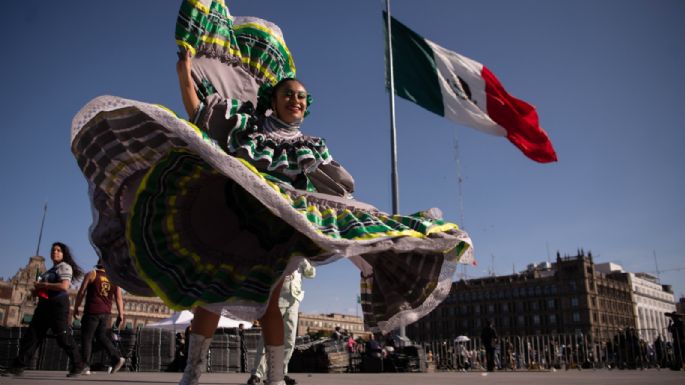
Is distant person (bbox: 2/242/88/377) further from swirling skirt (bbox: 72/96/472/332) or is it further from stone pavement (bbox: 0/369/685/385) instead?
swirling skirt (bbox: 72/96/472/332)

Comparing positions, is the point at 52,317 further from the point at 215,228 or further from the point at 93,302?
the point at 215,228

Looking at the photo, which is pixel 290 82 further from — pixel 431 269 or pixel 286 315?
pixel 286 315

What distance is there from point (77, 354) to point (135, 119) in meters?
4.52

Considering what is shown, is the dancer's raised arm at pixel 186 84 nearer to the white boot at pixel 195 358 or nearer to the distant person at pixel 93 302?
the white boot at pixel 195 358

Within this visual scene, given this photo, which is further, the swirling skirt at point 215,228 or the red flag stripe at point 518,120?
the red flag stripe at point 518,120

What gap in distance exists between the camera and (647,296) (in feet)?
372

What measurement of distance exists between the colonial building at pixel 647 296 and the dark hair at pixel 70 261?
115m

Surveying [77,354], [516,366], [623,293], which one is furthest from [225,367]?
[623,293]

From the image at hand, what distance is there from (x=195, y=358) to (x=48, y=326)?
13.5 ft

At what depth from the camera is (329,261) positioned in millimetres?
2730

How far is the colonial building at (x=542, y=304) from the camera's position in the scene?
8825 cm

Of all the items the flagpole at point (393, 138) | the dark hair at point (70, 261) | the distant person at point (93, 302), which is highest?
the flagpole at point (393, 138)

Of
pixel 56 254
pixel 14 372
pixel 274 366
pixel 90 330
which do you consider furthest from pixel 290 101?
pixel 14 372

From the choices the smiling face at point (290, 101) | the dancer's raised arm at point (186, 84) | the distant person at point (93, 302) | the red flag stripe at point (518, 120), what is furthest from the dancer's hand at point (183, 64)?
the red flag stripe at point (518, 120)
